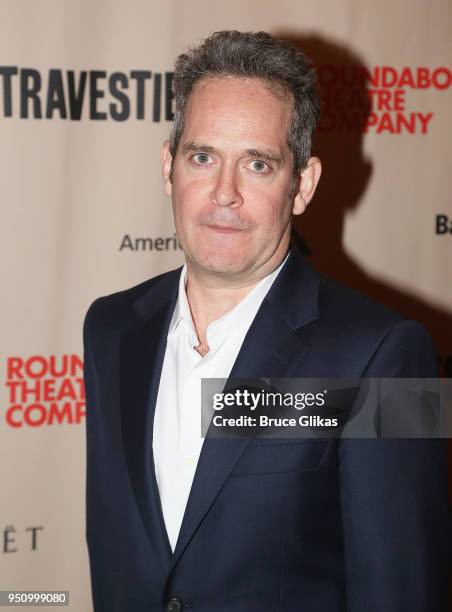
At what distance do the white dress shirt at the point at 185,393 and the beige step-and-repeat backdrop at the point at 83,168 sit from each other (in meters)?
1.03

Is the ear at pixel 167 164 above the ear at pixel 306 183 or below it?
above

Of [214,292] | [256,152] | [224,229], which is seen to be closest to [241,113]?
[256,152]

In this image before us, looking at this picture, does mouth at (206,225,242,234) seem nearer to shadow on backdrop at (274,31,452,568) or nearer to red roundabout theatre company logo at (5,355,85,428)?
red roundabout theatre company logo at (5,355,85,428)

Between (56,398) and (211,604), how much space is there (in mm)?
1312

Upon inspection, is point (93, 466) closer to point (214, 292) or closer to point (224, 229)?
point (214, 292)

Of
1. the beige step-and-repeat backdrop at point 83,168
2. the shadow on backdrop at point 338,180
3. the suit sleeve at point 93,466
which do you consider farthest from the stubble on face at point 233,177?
the shadow on backdrop at point 338,180

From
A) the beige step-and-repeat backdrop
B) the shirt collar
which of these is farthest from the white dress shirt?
the beige step-and-repeat backdrop

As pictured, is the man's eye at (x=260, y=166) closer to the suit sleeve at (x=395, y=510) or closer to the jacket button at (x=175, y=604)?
the suit sleeve at (x=395, y=510)

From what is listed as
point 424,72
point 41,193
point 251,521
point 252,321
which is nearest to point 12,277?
point 41,193

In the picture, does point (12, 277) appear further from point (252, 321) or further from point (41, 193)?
point (252, 321)

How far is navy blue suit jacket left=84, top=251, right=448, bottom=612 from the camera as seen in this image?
1.36 meters

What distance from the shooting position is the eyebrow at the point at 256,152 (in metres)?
1.47

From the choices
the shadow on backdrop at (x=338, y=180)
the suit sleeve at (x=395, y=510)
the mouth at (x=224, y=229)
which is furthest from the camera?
the shadow on backdrop at (x=338, y=180)

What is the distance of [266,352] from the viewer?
145cm
